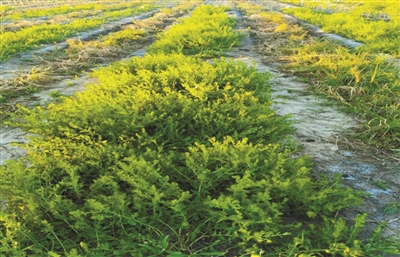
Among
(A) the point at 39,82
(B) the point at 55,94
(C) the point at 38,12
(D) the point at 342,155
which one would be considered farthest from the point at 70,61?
(C) the point at 38,12

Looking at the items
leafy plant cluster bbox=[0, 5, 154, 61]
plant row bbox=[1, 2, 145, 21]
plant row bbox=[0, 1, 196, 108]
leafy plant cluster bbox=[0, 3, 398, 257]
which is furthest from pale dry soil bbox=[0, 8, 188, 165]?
plant row bbox=[1, 2, 145, 21]

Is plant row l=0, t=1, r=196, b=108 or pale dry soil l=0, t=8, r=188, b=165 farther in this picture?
plant row l=0, t=1, r=196, b=108

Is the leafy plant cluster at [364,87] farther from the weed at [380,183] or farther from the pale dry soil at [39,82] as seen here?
the pale dry soil at [39,82]

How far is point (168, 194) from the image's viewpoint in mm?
1990

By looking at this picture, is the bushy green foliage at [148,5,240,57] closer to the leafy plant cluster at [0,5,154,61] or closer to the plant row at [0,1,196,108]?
the plant row at [0,1,196,108]

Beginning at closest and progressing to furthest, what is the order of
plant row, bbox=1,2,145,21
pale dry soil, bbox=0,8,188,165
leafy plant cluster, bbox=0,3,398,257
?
leafy plant cluster, bbox=0,3,398,257 → pale dry soil, bbox=0,8,188,165 → plant row, bbox=1,2,145,21

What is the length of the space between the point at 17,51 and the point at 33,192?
720cm

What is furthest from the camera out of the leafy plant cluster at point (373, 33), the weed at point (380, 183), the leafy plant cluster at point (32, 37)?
the leafy plant cluster at point (32, 37)

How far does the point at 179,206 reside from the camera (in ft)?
6.15

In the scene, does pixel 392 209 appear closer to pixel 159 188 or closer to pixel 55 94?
pixel 159 188

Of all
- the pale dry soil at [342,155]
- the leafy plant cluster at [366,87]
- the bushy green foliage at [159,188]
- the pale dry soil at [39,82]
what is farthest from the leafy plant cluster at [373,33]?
the pale dry soil at [39,82]

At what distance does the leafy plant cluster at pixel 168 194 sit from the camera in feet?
5.78

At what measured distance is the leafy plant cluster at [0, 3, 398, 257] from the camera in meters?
1.76

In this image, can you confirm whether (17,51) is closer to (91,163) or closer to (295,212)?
(91,163)
